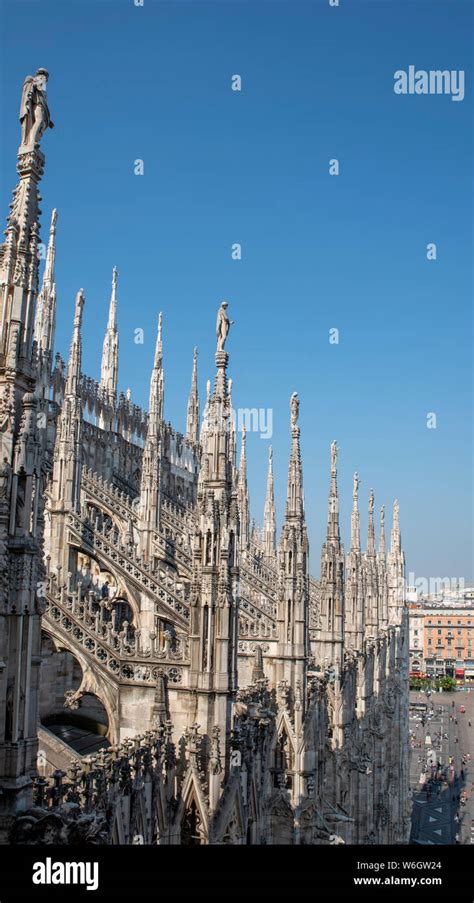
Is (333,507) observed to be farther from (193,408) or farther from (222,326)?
(193,408)

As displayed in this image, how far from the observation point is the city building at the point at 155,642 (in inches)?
313

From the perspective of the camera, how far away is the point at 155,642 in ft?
71.8

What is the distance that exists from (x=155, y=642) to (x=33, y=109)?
52.6 ft

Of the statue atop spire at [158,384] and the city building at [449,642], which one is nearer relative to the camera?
the statue atop spire at [158,384]

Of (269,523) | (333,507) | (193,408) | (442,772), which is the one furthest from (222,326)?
(442,772)

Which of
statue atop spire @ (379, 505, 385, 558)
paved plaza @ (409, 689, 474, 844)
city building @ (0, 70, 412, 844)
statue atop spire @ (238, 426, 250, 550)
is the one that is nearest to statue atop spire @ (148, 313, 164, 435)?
city building @ (0, 70, 412, 844)

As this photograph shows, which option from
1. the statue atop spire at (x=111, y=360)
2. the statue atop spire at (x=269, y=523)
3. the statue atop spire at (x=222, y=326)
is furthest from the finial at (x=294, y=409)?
the statue atop spire at (x=269, y=523)

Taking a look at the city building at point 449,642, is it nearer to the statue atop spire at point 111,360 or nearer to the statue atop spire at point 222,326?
the statue atop spire at point 111,360

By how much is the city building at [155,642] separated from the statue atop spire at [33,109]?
0.02 m

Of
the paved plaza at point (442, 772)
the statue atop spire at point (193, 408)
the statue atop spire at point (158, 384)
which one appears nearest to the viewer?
the statue atop spire at point (158, 384)

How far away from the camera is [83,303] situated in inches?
1300

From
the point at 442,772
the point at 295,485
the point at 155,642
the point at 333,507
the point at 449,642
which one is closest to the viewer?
the point at 155,642

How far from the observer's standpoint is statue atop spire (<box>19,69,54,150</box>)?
28.3ft
